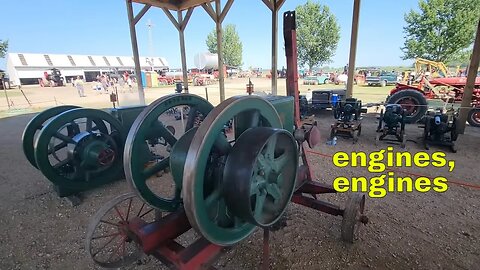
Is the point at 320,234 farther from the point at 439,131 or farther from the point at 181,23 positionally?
the point at 181,23

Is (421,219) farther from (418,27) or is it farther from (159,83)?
(159,83)

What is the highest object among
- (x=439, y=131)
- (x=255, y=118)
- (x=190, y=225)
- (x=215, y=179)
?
(x=255, y=118)

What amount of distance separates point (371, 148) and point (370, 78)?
56.3 ft

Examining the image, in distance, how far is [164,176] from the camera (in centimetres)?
387

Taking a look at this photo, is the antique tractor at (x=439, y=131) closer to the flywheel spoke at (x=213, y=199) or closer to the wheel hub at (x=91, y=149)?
the flywheel spoke at (x=213, y=199)

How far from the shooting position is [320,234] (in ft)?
7.88

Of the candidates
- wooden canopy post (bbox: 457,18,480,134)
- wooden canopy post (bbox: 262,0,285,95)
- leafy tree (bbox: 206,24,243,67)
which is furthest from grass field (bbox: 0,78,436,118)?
leafy tree (bbox: 206,24,243,67)

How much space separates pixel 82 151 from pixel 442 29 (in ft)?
73.6

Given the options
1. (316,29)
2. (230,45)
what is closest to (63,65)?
(230,45)

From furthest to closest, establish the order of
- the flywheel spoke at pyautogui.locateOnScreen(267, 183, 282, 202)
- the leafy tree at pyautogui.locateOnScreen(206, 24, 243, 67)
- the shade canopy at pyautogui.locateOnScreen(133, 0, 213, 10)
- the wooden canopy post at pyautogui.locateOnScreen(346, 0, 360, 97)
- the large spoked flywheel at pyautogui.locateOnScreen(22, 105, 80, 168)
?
1. the leafy tree at pyautogui.locateOnScreen(206, 24, 243, 67)
2. the shade canopy at pyautogui.locateOnScreen(133, 0, 213, 10)
3. the wooden canopy post at pyautogui.locateOnScreen(346, 0, 360, 97)
4. the large spoked flywheel at pyautogui.locateOnScreen(22, 105, 80, 168)
5. the flywheel spoke at pyautogui.locateOnScreen(267, 183, 282, 202)

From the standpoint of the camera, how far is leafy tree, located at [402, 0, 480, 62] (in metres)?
16.6

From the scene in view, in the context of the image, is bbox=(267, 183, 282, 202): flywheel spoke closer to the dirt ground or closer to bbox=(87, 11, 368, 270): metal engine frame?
bbox=(87, 11, 368, 270): metal engine frame

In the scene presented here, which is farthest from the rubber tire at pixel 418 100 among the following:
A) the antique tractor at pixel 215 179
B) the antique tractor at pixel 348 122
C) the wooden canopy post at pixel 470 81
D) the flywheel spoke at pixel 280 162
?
the antique tractor at pixel 215 179

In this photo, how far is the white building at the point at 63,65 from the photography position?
30327 millimetres
